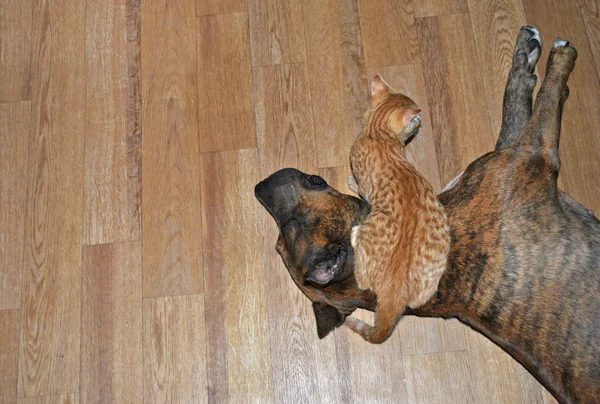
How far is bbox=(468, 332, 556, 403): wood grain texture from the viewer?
2740 mm

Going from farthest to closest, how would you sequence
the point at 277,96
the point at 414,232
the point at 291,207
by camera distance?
1. the point at 277,96
2. the point at 291,207
3. the point at 414,232

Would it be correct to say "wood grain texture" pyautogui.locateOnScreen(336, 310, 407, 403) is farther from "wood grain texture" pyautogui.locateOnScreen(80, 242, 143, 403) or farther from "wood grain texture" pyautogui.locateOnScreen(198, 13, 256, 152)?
"wood grain texture" pyautogui.locateOnScreen(198, 13, 256, 152)

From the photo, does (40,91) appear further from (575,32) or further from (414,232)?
(575,32)

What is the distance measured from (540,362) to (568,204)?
2.44 feet

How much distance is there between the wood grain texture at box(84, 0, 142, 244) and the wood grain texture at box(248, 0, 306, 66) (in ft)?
2.27

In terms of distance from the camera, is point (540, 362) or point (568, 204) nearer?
point (540, 362)

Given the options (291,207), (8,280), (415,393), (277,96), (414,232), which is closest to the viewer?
(414,232)

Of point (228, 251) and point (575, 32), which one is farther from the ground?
point (575, 32)

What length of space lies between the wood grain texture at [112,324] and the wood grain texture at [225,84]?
2.46 feet

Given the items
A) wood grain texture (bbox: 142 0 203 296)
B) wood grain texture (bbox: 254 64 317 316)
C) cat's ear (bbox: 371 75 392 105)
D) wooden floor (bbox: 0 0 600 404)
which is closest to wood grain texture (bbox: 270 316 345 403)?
wooden floor (bbox: 0 0 600 404)

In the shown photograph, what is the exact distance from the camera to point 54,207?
3.08 m

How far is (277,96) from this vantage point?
10.5 feet

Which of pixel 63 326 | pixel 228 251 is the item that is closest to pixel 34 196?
pixel 63 326

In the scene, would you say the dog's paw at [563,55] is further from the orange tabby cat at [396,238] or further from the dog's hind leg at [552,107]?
the orange tabby cat at [396,238]
